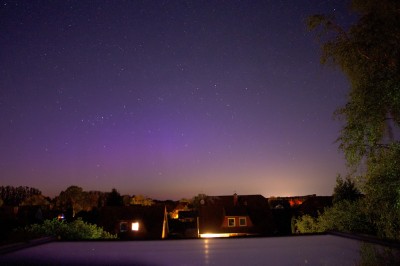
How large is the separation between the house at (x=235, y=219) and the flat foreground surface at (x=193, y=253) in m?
26.5

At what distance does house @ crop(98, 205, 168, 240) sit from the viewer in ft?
112

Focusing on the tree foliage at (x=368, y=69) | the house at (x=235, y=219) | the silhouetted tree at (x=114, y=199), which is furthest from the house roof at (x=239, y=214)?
the tree foliage at (x=368, y=69)

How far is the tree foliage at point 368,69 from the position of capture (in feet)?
31.4

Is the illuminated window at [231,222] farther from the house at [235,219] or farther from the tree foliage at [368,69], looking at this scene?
the tree foliage at [368,69]

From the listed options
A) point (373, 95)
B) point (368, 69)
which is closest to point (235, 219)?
point (368, 69)

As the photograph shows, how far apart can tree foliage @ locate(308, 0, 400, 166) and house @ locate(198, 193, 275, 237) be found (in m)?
25.0

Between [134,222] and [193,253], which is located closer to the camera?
[193,253]

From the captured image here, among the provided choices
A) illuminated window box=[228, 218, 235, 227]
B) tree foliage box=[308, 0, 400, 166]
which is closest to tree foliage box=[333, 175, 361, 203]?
tree foliage box=[308, 0, 400, 166]

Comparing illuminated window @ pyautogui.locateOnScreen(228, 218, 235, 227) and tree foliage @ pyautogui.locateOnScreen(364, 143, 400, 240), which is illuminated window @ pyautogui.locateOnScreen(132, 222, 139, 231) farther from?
tree foliage @ pyautogui.locateOnScreen(364, 143, 400, 240)

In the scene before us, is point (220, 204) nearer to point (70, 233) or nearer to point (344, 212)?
point (344, 212)

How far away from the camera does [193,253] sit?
702 cm

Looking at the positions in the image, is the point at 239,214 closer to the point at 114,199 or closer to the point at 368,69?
the point at 114,199

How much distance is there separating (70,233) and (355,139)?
1194 centimetres

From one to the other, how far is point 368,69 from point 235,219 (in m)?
28.2
